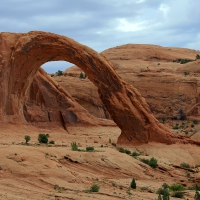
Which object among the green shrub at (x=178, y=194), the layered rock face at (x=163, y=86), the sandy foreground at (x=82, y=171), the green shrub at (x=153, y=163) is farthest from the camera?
the layered rock face at (x=163, y=86)

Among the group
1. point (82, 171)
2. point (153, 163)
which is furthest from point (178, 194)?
point (153, 163)

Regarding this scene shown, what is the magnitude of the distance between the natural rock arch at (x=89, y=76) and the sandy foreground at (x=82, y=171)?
1.02 meters

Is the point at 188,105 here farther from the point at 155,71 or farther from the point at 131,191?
the point at 131,191

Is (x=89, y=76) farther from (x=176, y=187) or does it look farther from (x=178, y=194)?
(x=178, y=194)

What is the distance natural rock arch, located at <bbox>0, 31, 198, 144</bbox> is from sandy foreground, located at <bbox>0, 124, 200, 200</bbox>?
40.3 inches

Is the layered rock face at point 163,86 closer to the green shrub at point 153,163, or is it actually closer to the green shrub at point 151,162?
the green shrub at point 151,162

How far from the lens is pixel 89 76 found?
31.0 meters

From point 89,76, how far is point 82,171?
1044cm

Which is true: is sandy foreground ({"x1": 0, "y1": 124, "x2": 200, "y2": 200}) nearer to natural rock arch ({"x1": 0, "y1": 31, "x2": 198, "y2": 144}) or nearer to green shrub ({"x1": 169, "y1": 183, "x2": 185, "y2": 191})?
green shrub ({"x1": 169, "y1": 183, "x2": 185, "y2": 191})

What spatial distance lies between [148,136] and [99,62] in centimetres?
527

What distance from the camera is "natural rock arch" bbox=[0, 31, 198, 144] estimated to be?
30.4 meters

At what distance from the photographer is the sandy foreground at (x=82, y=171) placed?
1802 cm

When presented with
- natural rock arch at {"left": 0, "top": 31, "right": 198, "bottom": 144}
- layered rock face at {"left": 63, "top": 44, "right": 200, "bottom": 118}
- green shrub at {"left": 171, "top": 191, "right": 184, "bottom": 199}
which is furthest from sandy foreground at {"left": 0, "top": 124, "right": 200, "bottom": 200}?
layered rock face at {"left": 63, "top": 44, "right": 200, "bottom": 118}

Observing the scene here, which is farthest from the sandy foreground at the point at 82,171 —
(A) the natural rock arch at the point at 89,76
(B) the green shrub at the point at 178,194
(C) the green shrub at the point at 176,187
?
(A) the natural rock arch at the point at 89,76
